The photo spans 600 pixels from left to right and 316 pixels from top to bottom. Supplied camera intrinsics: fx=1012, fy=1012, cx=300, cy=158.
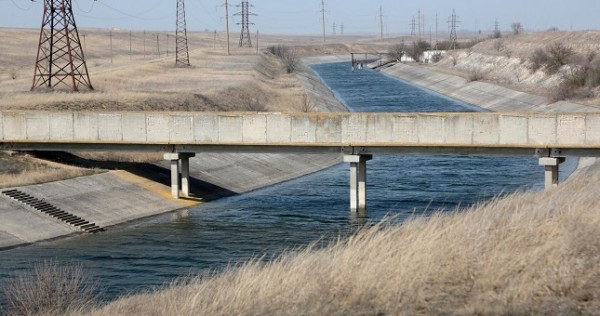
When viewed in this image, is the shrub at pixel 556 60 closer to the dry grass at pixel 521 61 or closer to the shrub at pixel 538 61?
the dry grass at pixel 521 61

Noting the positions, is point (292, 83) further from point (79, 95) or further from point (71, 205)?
point (71, 205)

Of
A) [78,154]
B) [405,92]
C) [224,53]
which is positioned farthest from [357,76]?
[78,154]

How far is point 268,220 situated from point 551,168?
12.4 metres

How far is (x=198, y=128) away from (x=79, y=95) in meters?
24.1

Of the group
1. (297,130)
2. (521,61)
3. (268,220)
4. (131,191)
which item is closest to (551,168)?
(297,130)

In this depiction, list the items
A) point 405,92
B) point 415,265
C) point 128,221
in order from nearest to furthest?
point 415,265 → point 128,221 → point 405,92

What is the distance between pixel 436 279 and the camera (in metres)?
16.0

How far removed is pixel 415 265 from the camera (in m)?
16.3

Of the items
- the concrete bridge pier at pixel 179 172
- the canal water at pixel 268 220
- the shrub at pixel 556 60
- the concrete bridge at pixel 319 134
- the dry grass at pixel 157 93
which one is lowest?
the canal water at pixel 268 220

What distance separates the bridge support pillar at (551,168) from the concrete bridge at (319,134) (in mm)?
43

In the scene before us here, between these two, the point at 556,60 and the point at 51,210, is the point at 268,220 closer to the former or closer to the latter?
the point at 51,210

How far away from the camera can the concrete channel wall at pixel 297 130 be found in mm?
43344

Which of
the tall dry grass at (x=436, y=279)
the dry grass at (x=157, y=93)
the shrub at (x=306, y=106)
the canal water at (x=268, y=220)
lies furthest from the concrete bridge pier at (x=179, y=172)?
the shrub at (x=306, y=106)

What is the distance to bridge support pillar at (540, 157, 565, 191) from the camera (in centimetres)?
4312
